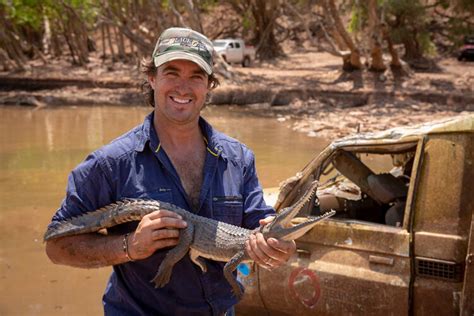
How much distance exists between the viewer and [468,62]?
31.3 meters

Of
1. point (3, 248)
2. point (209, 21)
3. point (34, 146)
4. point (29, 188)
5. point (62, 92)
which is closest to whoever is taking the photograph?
point (3, 248)

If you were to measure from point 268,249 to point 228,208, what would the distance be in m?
0.36

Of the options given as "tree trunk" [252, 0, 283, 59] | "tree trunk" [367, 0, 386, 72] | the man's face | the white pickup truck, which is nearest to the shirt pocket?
the man's face

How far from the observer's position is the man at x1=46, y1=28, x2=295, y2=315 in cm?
241

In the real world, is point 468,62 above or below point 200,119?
below

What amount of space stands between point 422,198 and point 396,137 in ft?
1.60

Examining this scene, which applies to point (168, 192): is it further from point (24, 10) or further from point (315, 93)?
point (24, 10)

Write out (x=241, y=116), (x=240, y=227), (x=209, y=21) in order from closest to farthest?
(x=240, y=227), (x=241, y=116), (x=209, y=21)

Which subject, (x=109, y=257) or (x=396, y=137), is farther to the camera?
(x=396, y=137)

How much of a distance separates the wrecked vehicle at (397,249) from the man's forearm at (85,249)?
2.28 m

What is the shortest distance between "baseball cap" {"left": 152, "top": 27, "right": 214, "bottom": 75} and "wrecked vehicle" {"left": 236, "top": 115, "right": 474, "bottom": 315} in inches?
83.7

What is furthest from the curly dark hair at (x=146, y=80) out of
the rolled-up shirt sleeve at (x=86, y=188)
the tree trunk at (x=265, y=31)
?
the tree trunk at (x=265, y=31)

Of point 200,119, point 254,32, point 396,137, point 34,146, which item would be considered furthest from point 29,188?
point 254,32

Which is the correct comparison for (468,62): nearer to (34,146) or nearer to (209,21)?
(209,21)
